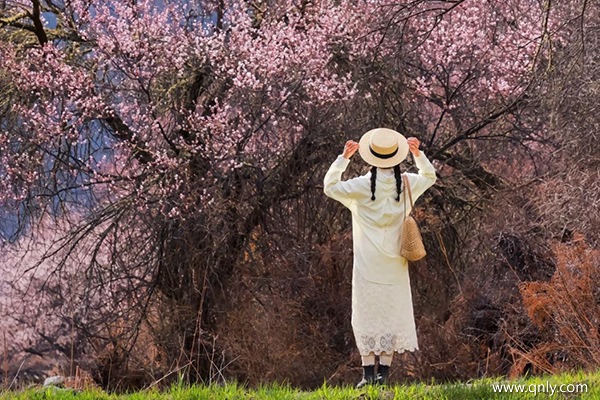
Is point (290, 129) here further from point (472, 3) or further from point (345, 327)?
point (472, 3)

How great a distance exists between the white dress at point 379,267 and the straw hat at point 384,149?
9 cm

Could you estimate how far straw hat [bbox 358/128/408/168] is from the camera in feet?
26.4

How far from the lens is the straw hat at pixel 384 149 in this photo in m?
8.04

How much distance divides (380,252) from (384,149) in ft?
2.38

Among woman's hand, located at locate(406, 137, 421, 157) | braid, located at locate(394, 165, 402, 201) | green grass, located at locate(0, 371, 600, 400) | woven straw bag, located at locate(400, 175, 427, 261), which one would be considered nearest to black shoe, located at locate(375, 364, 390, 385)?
green grass, located at locate(0, 371, 600, 400)

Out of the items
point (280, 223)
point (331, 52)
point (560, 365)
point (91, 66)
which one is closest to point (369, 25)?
point (331, 52)

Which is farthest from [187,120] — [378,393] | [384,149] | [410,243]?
[378,393]

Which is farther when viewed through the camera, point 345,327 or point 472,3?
point 472,3

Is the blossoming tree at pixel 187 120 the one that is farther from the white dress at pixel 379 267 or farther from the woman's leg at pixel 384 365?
the woman's leg at pixel 384 365

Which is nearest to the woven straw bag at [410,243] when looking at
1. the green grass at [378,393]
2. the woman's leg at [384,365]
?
the woman's leg at [384,365]

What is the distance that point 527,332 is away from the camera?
11305mm

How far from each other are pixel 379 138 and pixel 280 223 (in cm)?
517

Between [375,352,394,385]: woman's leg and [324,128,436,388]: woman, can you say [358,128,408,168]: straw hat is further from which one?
[375,352,394,385]: woman's leg

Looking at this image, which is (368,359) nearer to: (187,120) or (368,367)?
(368,367)
